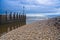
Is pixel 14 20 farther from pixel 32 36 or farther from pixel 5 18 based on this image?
pixel 32 36

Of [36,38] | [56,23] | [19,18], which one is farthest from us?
[19,18]

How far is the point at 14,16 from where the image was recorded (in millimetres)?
11883

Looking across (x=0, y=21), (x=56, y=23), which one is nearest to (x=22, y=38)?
(x=56, y=23)

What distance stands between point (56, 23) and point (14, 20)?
4660 mm

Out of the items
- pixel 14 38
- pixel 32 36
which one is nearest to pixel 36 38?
pixel 32 36

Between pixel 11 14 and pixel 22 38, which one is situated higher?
pixel 11 14

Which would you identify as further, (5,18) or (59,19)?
(5,18)

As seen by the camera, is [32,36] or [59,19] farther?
[59,19]

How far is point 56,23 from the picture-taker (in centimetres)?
893

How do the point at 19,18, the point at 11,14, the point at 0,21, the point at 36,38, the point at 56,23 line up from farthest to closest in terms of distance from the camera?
the point at 0,21 → the point at 19,18 → the point at 11,14 → the point at 56,23 → the point at 36,38

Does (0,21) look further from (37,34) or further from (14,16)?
(37,34)

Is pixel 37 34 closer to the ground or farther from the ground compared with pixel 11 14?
closer to the ground

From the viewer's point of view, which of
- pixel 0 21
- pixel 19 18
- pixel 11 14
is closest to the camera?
pixel 11 14

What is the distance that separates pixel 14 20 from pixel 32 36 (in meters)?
6.18
